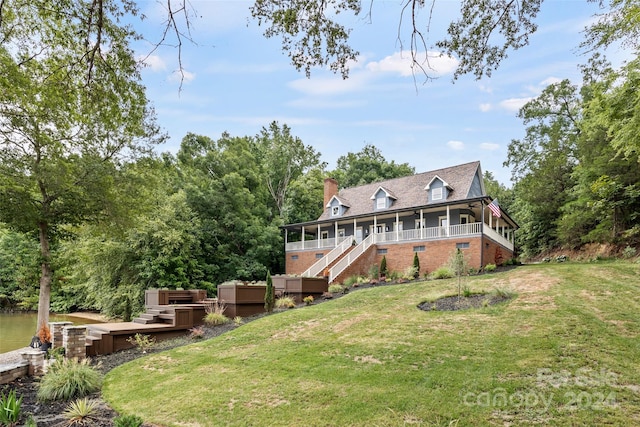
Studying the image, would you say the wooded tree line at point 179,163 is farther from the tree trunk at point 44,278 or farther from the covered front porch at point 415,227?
the covered front porch at point 415,227

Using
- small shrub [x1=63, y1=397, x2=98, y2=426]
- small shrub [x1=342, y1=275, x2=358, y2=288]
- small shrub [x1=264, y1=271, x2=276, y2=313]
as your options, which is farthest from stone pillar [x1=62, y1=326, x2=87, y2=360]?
small shrub [x1=342, y1=275, x2=358, y2=288]

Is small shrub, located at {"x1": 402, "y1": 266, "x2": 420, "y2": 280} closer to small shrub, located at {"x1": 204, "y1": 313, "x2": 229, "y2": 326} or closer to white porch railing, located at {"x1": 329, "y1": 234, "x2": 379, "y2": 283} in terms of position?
white porch railing, located at {"x1": 329, "y1": 234, "x2": 379, "y2": 283}

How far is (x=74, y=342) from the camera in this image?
838cm

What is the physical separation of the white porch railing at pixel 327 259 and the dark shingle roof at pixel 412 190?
231 centimetres

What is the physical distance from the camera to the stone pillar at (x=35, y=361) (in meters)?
7.93

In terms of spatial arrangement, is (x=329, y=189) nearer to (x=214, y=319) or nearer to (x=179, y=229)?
(x=179, y=229)

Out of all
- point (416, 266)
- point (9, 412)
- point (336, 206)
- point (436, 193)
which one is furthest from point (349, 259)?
point (9, 412)

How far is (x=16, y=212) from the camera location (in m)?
10.8

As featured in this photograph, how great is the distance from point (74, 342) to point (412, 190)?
2062cm

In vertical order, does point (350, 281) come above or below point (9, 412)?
above

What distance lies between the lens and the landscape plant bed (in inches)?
396

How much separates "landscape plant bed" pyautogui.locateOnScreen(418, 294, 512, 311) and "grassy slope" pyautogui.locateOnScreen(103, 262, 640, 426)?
1.80ft

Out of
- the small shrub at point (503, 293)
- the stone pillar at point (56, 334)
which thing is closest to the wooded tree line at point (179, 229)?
the stone pillar at point (56, 334)

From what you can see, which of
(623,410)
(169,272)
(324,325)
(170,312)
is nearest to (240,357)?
(324,325)
